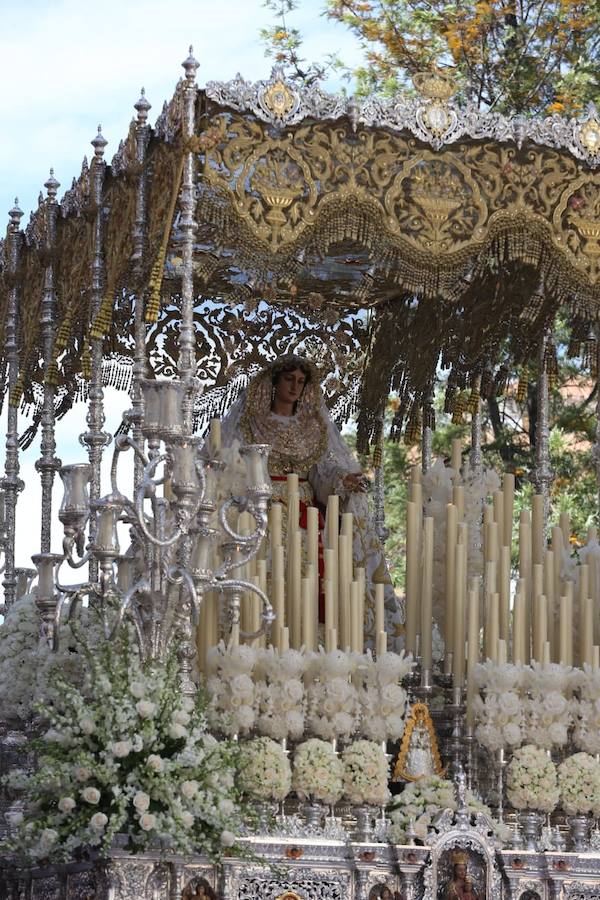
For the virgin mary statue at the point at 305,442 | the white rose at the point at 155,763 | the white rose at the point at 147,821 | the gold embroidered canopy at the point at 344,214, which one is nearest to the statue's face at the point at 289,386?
the virgin mary statue at the point at 305,442

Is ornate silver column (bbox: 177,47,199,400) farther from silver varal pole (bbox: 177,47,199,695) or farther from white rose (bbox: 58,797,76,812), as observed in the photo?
white rose (bbox: 58,797,76,812)

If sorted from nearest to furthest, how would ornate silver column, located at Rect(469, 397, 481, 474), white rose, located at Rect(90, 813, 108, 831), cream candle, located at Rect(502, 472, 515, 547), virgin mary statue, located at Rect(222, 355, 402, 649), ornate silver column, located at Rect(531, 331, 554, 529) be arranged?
white rose, located at Rect(90, 813, 108, 831)
cream candle, located at Rect(502, 472, 515, 547)
virgin mary statue, located at Rect(222, 355, 402, 649)
ornate silver column, located at Rect(531, 331, 554, 529)
ornate silver column, located at Rect(469, 397, 481, 474)

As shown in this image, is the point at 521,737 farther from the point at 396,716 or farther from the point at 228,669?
the point at 228,669

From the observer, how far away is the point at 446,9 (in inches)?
800

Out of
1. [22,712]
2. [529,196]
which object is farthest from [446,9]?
[22,712]

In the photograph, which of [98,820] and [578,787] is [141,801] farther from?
[578,787]

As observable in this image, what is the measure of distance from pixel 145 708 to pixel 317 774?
120cm

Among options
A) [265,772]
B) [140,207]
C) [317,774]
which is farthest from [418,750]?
[140,207]

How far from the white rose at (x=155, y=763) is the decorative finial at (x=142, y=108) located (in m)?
3.46

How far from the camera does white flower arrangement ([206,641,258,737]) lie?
1127 cm

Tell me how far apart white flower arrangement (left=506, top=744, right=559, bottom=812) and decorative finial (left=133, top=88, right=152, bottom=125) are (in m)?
3.93

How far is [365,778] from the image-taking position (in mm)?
11391

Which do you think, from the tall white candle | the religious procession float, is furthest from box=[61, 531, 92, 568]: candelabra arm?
the tall white candle

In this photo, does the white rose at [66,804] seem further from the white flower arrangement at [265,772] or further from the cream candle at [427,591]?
the cream candle at [427,591]
